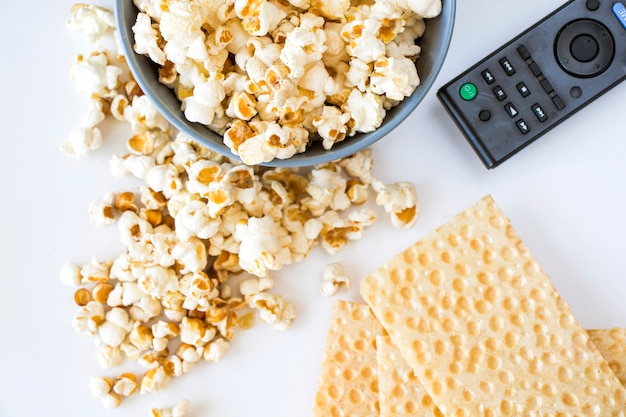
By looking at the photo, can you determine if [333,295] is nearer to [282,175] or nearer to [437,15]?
[282,175]

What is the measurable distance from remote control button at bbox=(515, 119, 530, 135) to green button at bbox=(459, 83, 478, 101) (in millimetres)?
60

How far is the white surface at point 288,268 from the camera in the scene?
900mm

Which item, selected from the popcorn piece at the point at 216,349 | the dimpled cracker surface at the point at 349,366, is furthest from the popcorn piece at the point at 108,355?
the dimpled cracker surface at the point at 349,366

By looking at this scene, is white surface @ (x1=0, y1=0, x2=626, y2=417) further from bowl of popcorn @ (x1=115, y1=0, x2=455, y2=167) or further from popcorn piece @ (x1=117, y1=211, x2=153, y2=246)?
bowl of popcorn @ (x1=115, y1=0, x2=455, y2=167)

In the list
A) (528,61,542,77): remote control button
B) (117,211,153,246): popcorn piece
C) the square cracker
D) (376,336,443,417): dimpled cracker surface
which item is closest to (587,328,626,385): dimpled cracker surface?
the square cracker

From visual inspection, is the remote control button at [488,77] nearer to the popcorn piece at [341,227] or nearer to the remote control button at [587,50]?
the remote control button at [587,50]

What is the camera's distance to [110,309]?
909 millimetres

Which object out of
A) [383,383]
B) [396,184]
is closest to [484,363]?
[383,383]

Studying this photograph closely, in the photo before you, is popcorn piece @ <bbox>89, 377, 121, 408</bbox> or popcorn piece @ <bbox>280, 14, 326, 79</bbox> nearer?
popcorn piece @ <bbox>280, 14, 326, 79</bbox>

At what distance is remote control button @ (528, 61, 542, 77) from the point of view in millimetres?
856

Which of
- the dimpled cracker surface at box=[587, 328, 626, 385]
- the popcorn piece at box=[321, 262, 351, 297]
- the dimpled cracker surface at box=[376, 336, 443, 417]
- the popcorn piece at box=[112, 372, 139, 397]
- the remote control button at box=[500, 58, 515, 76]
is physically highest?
the remote control button at box=[500, 58, 515, 76]

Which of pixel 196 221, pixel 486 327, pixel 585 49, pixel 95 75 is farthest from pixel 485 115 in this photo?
pixel 95 75

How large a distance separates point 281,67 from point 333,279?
0.27 m

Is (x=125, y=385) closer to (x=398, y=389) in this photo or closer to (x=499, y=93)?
(x=398, y=389)
